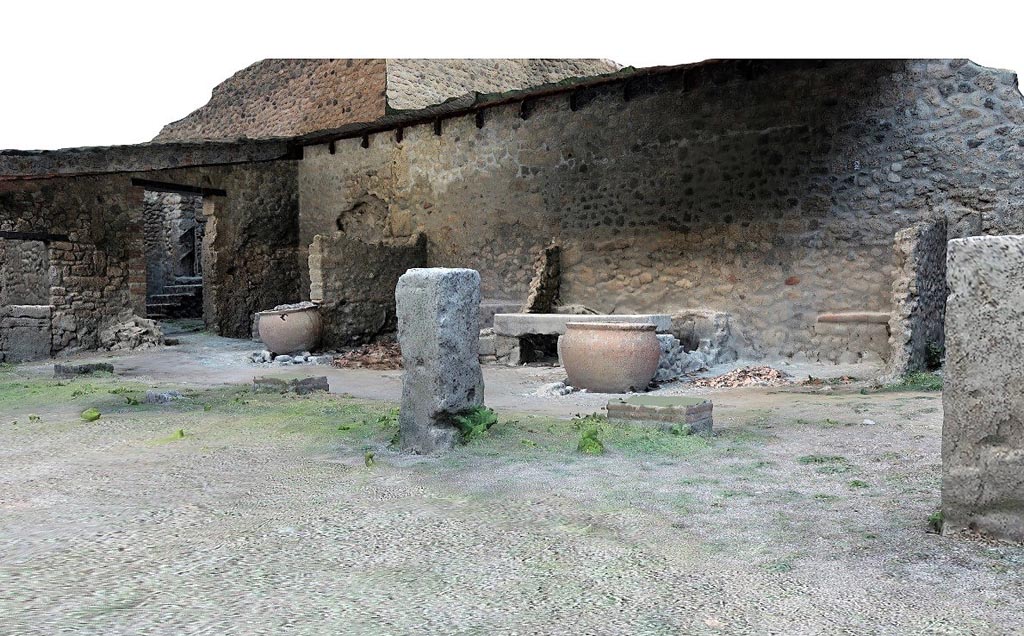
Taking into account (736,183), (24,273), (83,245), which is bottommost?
(24,273)

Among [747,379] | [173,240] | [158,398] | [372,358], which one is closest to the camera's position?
[158,398]

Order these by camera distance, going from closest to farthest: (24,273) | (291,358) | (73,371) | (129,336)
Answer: (73,371) → (291,358) → (24,273) → (129,336)

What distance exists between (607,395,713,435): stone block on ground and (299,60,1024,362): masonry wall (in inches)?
185

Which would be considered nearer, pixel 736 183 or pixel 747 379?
pixel 747 379

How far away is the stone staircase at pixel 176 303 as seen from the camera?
17719 millimetres

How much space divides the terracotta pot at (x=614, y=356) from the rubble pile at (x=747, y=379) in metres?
0.85

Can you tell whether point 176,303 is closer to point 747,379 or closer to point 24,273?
point 24,273

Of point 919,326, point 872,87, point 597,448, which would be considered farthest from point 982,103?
point 597,448

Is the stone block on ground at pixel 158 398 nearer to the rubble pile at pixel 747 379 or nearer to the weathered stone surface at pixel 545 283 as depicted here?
the rubble pile at pixel 747 379

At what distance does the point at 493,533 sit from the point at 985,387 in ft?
6.13

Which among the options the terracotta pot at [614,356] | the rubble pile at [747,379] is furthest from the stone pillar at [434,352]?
the rubble pile at [747,379]

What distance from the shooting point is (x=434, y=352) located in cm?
466

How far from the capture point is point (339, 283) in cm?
1195

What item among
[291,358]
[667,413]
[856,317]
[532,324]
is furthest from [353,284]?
[667,413]
